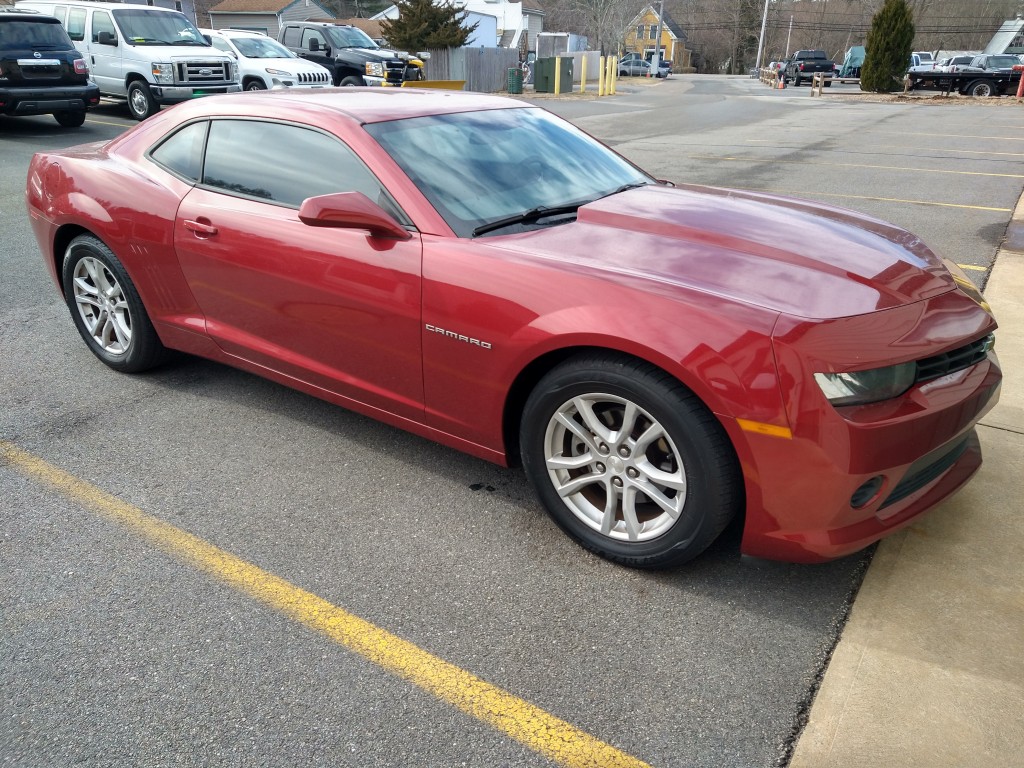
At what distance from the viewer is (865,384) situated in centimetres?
236

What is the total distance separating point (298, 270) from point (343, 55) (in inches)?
802

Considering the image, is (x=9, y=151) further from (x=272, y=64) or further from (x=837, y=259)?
(x=837, y=259)

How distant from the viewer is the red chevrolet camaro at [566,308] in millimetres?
2412

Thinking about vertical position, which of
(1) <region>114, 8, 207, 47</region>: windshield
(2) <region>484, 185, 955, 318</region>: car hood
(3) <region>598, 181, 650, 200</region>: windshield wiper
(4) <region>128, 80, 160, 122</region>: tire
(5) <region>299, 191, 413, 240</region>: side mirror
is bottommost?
(4) <region>128, 80, 160, 122</region>: tire

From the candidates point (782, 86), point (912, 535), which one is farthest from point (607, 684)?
point (782, 86)

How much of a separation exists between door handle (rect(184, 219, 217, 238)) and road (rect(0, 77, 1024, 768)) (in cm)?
92

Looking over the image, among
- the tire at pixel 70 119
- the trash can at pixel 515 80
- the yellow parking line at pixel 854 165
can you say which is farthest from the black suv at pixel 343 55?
the yellow parking line at pixel 854 165

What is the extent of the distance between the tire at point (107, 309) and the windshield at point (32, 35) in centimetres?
1114

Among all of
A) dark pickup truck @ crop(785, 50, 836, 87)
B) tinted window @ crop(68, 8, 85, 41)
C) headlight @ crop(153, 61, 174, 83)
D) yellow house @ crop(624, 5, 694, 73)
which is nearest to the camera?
headlight @ crop(153, 61, 174, 83)

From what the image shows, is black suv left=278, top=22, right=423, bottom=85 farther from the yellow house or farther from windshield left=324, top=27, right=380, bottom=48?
the yellow house

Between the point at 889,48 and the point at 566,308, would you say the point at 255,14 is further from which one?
the point at 566,308

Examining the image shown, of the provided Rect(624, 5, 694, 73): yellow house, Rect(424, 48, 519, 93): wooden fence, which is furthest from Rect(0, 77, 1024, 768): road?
Rect(624, 5, 694, 73): yellow house

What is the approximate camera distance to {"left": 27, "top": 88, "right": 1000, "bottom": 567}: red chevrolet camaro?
7.91 ft

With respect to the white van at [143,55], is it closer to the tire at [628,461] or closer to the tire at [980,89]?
the tire at [628,461]
